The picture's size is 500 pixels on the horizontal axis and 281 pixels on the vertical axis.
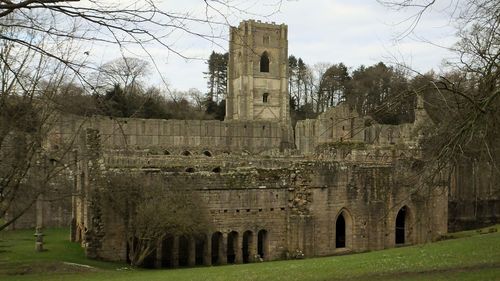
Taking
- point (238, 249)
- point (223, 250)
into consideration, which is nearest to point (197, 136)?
point (238, 249)

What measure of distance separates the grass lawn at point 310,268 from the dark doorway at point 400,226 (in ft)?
28.2

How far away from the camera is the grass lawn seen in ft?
48.4

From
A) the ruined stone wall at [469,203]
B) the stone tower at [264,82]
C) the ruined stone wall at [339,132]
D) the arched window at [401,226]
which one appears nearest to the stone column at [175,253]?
the arched window at [401,226]

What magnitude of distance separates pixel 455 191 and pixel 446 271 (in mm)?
25917

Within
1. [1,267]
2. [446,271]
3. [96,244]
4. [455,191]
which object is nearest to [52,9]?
[446,271]

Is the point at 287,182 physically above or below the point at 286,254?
above

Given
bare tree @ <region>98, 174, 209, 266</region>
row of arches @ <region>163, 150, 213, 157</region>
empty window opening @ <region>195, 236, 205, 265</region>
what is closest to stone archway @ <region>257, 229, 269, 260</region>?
empty window opening @ <region>195, 236, 205, 265</region>

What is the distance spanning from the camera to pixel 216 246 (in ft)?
84.5

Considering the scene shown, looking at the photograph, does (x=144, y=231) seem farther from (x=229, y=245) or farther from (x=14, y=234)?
(x=14, y=234)

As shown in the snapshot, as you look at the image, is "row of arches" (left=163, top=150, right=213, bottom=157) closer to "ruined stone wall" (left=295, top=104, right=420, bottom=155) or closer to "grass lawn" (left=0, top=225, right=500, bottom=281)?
"ruined stone wall" (left=295, top=104, right=420, bottom=155)

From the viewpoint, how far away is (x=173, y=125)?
167ft

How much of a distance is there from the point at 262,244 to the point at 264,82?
181ft

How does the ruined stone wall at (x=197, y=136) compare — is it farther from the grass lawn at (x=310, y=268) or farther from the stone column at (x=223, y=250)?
the grass lawn at (x=310, y=268)

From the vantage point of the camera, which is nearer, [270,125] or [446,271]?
[446,271]
